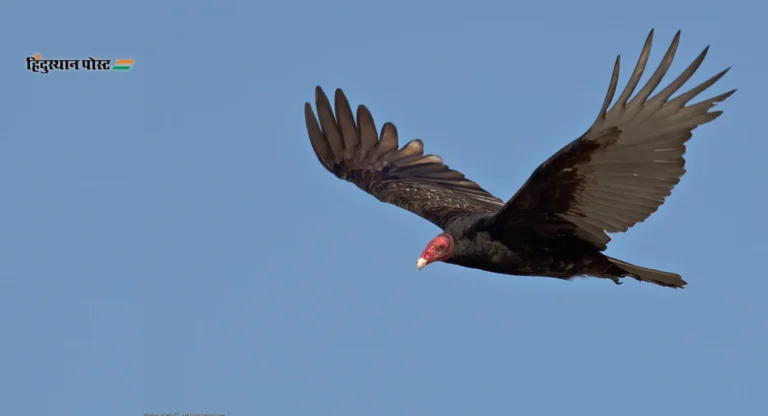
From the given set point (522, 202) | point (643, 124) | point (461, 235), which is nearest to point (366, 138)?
point (461, 235)

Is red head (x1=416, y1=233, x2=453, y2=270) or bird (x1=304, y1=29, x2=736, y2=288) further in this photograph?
red head (x1=416, y1=233, x2=453, y2=270)

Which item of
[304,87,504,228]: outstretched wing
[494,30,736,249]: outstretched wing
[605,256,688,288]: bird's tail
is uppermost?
[304,87,504,228]: outstretched wing

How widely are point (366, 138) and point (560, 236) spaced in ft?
11.4

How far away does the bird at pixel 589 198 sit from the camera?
26.4 feet

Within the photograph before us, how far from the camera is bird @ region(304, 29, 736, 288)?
805 cm

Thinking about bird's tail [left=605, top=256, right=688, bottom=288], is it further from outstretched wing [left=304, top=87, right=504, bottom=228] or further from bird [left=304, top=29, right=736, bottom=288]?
outstretched wing [left=304, top=87, right=504, bottom=228]

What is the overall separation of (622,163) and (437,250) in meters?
1.76

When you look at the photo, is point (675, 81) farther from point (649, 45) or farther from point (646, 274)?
point (646, 274)

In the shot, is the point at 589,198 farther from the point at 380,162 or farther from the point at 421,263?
the point at 380,162

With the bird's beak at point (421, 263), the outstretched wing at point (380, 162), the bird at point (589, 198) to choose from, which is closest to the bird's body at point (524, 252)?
the bird at point (589, 198)

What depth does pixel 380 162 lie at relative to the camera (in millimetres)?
12203

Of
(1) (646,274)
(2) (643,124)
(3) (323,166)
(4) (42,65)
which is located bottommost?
(1) (646,274)

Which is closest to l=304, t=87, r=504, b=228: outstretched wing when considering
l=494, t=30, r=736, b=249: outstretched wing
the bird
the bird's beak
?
the bird

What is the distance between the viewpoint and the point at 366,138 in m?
12.2
